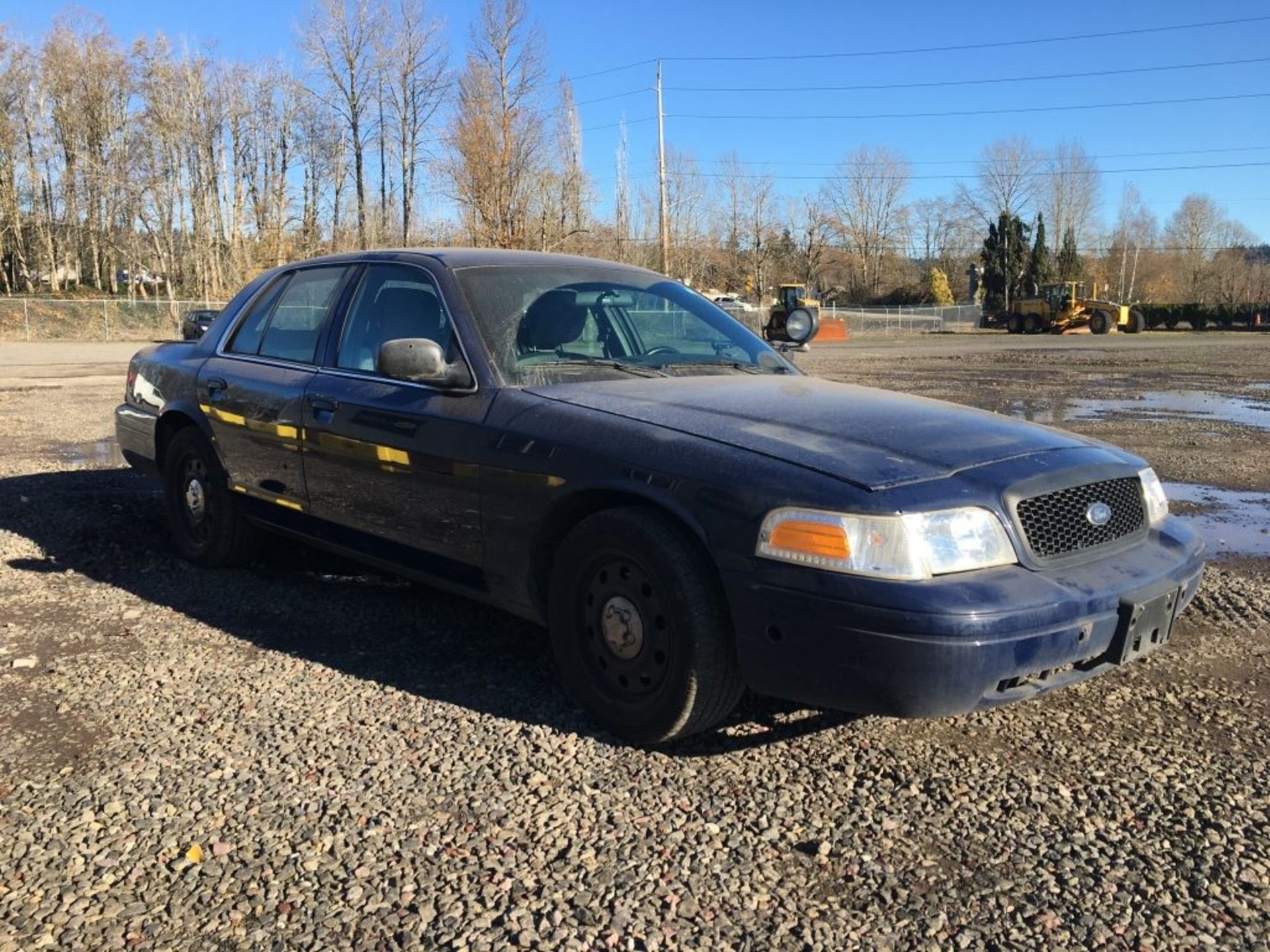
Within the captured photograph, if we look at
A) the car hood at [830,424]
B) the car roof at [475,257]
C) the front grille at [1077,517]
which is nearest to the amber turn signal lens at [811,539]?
the car hood at [830,424]

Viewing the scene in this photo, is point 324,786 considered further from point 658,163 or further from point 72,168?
point 72,168

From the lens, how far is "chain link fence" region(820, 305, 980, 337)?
60.3m

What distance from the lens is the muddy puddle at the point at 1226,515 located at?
19.5 ft

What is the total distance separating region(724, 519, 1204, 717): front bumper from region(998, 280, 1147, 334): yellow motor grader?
5268 cm

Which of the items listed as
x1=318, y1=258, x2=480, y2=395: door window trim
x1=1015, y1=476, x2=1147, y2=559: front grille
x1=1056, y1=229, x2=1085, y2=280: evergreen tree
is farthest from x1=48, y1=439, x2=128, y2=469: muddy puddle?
x1=1056, y1=229, x2=1085, y2=280: evergreen tree

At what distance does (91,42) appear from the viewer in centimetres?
5575

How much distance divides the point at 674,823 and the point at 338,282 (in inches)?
116

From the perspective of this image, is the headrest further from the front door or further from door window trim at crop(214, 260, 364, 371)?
door window trim at crop(214, 260, 364, 371)

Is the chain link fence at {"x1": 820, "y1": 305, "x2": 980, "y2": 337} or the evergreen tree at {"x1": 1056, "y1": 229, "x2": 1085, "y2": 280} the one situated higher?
the evergreen tree at {"x1": 1056, "y1": 229, "x2": 1085, "y2": 280}

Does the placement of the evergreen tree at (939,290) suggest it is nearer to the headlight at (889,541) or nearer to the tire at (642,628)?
the tire at (642,628)

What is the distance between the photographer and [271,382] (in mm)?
4652

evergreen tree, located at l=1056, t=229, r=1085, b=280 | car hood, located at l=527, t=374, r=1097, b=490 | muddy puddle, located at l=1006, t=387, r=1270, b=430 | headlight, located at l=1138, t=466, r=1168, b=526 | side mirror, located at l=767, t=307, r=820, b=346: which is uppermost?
evergreen tree, located at l=1056, t=229, r=1085, b=280

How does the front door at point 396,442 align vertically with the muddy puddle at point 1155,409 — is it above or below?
above

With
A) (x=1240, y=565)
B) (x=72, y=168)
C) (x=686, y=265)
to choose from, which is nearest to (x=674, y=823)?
(x=1240, y=565)
